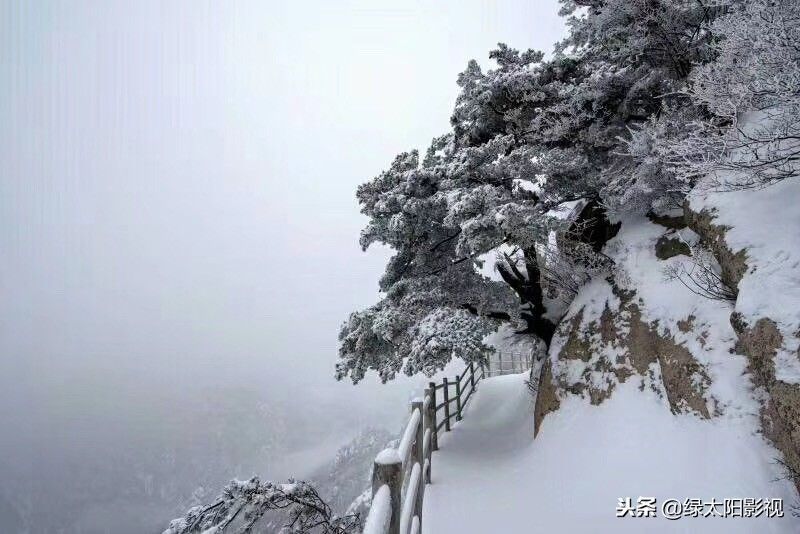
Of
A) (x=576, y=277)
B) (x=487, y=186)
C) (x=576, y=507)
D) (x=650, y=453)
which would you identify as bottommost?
(x=576, y=507)

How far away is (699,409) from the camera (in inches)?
196

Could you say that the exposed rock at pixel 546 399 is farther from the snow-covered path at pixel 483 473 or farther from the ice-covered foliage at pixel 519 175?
the ice-covered foliage at pixel 519 175

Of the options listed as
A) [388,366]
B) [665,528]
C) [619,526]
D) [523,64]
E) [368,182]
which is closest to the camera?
[665,528]

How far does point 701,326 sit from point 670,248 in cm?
253

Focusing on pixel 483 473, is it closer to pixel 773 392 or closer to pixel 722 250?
pixel 773 392

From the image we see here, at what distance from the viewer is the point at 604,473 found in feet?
18.0

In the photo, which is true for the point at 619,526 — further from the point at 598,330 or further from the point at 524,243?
the point at 524,243

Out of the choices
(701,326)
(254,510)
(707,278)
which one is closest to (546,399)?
(701,326)

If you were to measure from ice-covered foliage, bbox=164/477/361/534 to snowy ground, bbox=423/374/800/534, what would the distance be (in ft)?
5.61

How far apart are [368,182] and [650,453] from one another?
780 cm

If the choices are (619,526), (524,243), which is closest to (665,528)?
(619,526)

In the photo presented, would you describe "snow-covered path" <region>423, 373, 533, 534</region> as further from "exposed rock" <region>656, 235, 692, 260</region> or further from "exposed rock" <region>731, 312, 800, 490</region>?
"exposed rock" <region>656, 235, 692, 260</region>

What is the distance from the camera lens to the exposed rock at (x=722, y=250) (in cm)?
470

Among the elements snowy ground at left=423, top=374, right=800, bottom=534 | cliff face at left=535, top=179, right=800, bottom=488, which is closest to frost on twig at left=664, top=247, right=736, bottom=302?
cliff face at left=535, top=179, right=800, bottom=488
